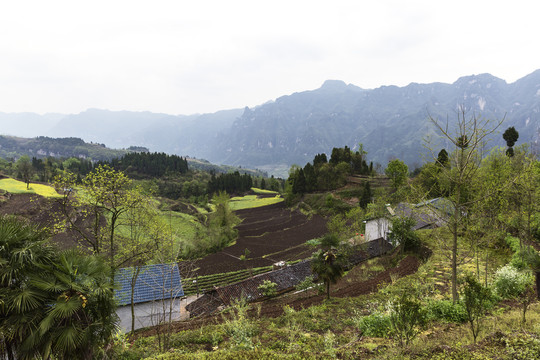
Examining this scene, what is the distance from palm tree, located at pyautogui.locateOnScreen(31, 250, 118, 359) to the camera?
6312mm

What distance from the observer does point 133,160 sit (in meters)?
140

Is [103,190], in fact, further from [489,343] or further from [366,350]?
[489,343]

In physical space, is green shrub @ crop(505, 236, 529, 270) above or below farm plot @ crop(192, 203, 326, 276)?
above

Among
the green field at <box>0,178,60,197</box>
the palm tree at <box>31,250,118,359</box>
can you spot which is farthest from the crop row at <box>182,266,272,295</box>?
the green field at <box>0,178,60,197</box>

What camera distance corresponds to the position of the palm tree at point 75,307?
631 cm

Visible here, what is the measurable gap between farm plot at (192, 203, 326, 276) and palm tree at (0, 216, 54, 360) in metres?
32.4

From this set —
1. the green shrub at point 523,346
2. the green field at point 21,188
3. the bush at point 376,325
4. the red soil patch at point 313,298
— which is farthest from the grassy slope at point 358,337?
the green field at point 21,188

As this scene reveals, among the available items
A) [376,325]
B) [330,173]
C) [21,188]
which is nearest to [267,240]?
[330,173]

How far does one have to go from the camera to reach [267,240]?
53.9 metres

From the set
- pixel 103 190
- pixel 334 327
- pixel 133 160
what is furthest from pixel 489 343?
pixel 133 160

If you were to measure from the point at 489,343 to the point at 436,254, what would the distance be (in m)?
21.6

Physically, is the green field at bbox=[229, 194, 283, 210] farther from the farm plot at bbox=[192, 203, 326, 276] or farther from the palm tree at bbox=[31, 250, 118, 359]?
the palm tree at bbox=[31, 250, 118, 359]

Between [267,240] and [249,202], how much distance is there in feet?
148

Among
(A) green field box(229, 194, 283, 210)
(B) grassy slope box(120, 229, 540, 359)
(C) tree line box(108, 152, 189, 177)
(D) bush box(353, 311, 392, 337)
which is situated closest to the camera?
(B) grassy slope box(120, 229, 540, 359)
